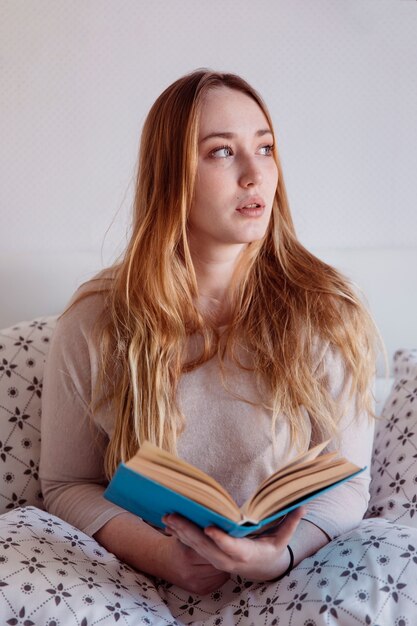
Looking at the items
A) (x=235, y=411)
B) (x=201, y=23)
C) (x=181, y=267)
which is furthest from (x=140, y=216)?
(x=201, y=23)

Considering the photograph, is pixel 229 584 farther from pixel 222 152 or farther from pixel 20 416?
pixel 222 152

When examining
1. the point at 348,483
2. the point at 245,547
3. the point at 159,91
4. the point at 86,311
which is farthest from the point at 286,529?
the point at 159,91

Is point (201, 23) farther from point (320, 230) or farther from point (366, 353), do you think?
point (366, 353)

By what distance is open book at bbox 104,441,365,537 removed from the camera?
962 millimetres

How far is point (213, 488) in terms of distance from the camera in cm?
98

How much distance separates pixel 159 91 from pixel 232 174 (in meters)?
0.64

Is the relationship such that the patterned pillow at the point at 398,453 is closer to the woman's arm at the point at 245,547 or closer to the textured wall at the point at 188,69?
the woman's arm at the point at 245,547

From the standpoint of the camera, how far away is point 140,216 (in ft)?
4.97

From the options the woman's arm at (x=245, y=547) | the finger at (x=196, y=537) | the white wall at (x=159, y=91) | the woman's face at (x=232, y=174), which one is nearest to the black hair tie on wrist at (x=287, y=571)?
the woman's arm at (x=245, y=547)

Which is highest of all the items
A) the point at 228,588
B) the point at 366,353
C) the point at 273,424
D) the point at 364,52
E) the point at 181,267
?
the point at 364,52

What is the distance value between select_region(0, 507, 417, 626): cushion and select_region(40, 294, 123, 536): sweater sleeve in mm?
158

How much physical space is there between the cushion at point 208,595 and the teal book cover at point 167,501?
0.16 metres

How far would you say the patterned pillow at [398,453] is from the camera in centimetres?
145

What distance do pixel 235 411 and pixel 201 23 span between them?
103 cm
